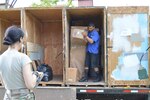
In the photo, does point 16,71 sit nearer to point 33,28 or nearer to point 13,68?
point 13,68

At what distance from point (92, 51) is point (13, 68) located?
10.8 ft

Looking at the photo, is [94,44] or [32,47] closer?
[94,44]

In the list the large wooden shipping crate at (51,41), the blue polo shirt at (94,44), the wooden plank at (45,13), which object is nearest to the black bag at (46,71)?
the large wooden shipping crate at (51,41)

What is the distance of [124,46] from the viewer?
589 centimetres

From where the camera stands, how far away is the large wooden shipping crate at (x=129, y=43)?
5852mm

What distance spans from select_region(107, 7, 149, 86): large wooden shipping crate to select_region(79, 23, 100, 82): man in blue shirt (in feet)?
1.96

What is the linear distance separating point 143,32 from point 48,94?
6.82 ft

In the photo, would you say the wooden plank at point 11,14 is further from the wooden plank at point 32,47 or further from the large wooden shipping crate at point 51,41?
the wooden plank at point 32,47

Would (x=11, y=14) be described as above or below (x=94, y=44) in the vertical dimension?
above

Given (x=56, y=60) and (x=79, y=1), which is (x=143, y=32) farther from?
(x=79, y=1)

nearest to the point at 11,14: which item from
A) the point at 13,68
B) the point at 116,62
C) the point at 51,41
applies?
the point at 51,41

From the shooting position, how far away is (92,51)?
21.4 feet

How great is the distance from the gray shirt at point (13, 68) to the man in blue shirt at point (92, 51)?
310 cm

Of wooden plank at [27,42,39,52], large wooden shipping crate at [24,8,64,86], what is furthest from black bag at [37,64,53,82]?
large wooden shipping crate at [24,8,64,86]
